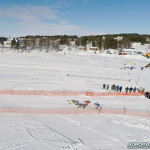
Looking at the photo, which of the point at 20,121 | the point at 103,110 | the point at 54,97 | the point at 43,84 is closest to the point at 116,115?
the point at 103,110

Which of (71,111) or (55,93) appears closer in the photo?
(71,111)

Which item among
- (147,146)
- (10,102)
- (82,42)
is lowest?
(147,146)

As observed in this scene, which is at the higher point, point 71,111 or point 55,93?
point 55,93

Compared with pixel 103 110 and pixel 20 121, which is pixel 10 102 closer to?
pixel 20 121

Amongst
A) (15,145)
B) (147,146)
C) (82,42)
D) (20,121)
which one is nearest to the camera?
(15,145)

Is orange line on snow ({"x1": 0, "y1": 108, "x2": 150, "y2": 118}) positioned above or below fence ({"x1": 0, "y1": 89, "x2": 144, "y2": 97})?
below

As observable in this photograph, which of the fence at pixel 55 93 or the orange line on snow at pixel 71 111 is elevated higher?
the fence at pixel 55 93

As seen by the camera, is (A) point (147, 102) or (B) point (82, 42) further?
(B) point (82, 42)

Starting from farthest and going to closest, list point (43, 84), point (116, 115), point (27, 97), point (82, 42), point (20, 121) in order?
1. point (82, 42)
2. point (43, 84)
3. point (27, 97)
4. point (116, 115)
5. point (20, 121)

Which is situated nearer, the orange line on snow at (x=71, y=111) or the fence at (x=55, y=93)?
the orange line on snow at (x=71, y=111)

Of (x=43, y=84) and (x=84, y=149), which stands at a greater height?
(x=43, y=84)

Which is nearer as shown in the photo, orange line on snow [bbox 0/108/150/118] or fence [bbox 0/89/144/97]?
orange line on snow [bbox 0/108/150/118]
